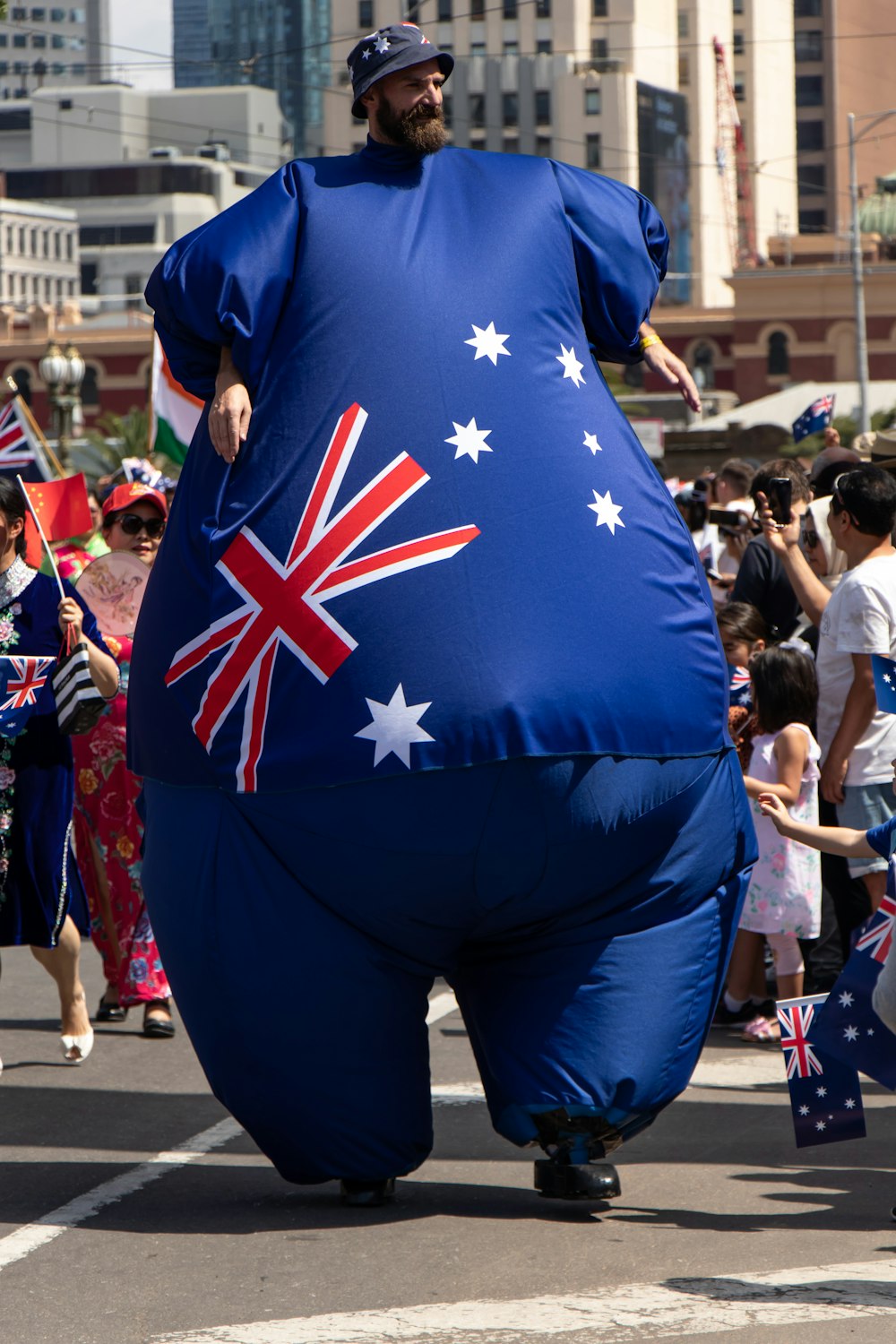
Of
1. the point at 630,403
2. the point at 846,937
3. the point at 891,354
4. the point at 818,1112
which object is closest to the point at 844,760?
the point at 846,937

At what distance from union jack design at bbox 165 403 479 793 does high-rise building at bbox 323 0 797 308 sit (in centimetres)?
10245

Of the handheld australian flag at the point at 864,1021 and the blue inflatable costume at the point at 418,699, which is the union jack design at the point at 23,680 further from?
the handheld australian flag at the point at 864,1021

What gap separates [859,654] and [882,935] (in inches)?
74.6

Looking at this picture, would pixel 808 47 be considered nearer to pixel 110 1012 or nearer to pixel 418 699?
pixel 110 1012

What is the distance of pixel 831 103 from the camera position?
130m

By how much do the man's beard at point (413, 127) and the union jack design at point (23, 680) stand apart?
2.33 m

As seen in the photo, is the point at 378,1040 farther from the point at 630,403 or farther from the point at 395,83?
the point at 630,403

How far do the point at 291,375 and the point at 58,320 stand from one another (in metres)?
86.5

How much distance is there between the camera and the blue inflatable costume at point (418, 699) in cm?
452

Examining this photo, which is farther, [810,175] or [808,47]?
[810,175]

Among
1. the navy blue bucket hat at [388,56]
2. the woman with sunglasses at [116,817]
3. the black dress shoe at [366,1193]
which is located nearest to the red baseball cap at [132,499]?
the woman with sunglasses at [116,817]

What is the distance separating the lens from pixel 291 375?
4.75 metres

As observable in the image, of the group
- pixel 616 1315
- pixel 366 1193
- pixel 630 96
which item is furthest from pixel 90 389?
pixel 616 1315

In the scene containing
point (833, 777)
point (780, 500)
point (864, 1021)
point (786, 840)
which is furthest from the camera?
point (780, 500)
